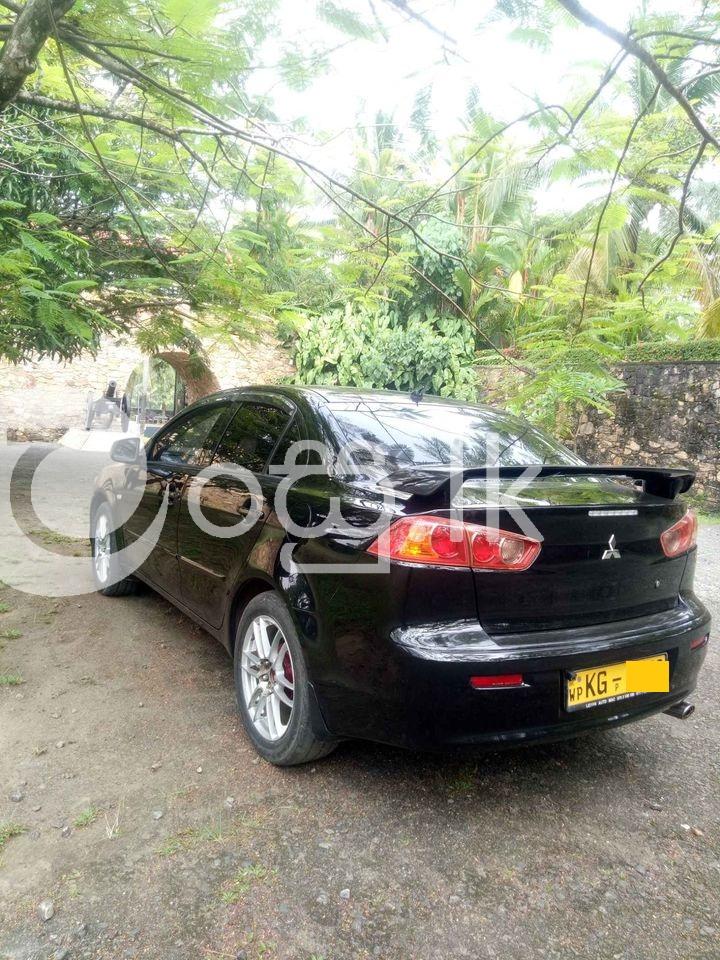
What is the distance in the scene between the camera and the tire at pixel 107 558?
4305mm

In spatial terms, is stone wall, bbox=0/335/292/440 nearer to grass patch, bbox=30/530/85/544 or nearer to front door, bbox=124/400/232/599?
grass patch, bbox=30/530/85/544

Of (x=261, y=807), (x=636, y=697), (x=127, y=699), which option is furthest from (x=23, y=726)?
(x=636, y=697)

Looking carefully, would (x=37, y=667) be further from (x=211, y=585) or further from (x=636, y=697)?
(x=636, y=697)

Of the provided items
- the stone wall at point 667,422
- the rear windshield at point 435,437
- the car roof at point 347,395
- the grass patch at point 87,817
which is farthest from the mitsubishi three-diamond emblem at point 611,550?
the stone wall at point 667,422

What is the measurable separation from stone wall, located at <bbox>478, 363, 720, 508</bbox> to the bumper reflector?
25.8 ft

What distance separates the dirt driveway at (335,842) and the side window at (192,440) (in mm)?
1268

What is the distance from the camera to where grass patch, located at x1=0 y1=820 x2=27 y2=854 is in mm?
1989

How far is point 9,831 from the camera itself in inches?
79.8

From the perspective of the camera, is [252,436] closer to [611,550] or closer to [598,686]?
[611,550]

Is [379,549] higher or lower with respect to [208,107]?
lower

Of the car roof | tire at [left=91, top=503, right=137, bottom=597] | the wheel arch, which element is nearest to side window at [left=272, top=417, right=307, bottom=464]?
the car roof

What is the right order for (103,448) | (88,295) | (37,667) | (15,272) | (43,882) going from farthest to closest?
(103,448) → (88,295) → (15,272) → (37,667) → (43,882)

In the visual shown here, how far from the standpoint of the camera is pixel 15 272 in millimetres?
3738

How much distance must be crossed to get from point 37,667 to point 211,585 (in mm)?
1072
